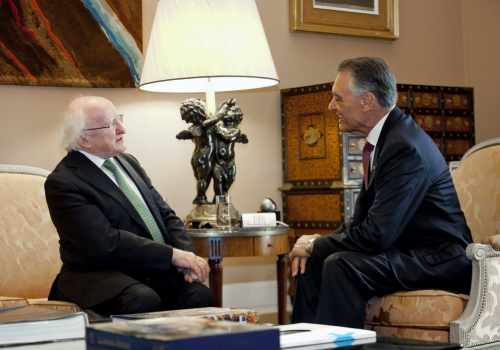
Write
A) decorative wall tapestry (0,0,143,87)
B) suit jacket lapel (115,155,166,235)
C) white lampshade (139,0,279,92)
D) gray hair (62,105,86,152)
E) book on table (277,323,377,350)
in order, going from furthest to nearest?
decorative wall tapestry (0,0,143,87), white lampshade (139,0,279,92), suit jacket lapel (115,155,166,235), gray hair (62,105,86,152), book on table (277,323,377,350)

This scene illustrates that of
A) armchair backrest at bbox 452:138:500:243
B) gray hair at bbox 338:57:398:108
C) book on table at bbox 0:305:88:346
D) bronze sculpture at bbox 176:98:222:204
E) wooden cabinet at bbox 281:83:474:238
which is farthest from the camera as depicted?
wooden cabinet at bbox 281:83:474:238

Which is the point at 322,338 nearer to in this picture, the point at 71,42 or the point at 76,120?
the point at 76,120

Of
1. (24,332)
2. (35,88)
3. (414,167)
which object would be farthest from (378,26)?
(24,332)

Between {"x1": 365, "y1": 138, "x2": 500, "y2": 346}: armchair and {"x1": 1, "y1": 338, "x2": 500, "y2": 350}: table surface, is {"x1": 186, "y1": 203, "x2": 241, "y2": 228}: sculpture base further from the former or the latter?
{"x1": 1, "y1": 338, "x2": 500, "y2": 350}: table surface

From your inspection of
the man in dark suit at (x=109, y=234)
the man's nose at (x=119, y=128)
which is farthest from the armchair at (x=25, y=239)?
the man's nose at (x=119, y=128)

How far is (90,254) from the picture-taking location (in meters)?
3.34

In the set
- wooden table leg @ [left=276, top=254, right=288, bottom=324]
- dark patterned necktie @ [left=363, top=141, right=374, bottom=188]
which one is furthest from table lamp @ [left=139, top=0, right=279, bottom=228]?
wooden table leg @ [left=276, top=254, right=288, bottom=324]

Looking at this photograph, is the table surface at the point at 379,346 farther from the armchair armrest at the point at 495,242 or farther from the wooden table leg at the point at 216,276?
the wooden table leg at the point at 216,276

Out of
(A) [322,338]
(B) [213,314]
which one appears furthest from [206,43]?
(A) [322,338]

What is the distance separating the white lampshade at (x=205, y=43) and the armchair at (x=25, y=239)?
0.79 m

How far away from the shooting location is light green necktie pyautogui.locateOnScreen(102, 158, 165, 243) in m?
3.58

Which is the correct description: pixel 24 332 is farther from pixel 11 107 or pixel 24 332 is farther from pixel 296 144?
pixel 296 144

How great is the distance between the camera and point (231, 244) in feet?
13.7

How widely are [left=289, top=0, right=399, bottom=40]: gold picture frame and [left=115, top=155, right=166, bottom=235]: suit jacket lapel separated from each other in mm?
2339
